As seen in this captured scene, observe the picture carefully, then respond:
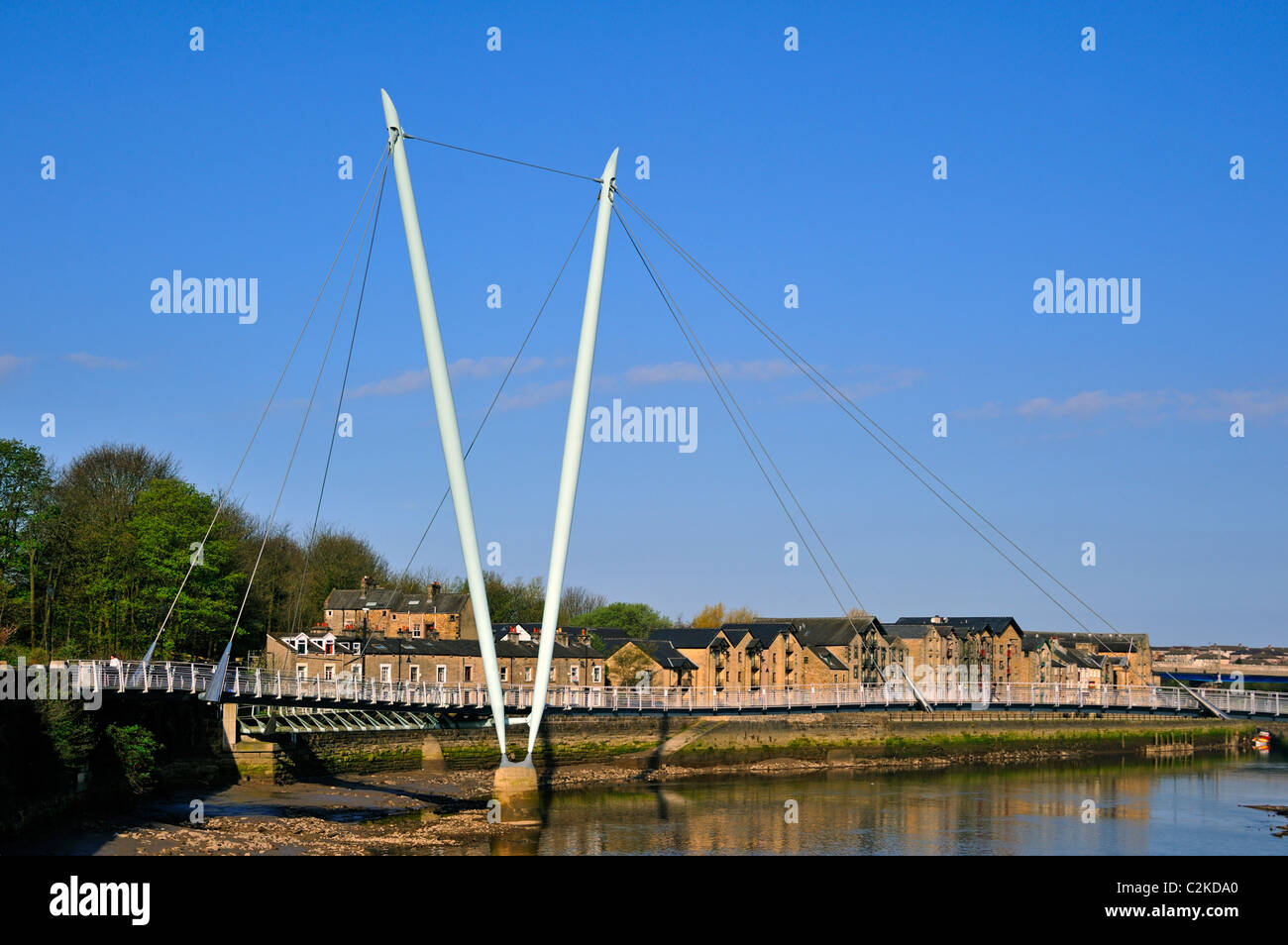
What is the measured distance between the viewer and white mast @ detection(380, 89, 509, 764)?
35312mm

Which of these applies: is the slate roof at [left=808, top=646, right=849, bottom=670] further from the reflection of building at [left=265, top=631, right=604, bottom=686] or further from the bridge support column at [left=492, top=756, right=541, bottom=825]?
the bridge support column at [left=492, top=756, right=541, bottom=825]

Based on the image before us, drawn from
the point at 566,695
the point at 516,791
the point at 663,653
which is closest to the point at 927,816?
the point at 566,695

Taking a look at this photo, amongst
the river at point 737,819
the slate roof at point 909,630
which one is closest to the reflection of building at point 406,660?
Answer: the river at point 737,819

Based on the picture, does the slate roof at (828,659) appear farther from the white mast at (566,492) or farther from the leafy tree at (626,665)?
the white mast at (566,492)

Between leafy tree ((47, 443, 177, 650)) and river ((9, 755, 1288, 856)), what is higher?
leafy tree ((47, 443, 177, 650))

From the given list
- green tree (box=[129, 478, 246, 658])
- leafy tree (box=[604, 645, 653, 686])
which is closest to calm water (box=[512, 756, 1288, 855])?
leafy tree (box=[604, 645, 653, 686])

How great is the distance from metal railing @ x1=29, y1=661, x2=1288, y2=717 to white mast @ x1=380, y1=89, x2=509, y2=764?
11898 millimetres

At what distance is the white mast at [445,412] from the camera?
35.3 meters

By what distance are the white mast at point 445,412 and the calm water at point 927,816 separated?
6251 millimetres

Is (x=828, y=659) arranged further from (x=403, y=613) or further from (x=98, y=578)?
(x=98, y=578)

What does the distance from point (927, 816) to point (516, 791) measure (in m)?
18.3

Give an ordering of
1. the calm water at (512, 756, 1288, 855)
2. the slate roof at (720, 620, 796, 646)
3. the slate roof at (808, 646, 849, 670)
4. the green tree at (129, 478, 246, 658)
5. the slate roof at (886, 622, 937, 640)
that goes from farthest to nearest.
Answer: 1. the slate roof at (886, 622, 937, 640)
2. the slate roof at (808, 646, 849, 670)
3. the slate roof at (720, 620, 796, 646)
4. the green tree at (129, 478, 246, 658)
5. the calm water at (512, 756, 1288, 855)
